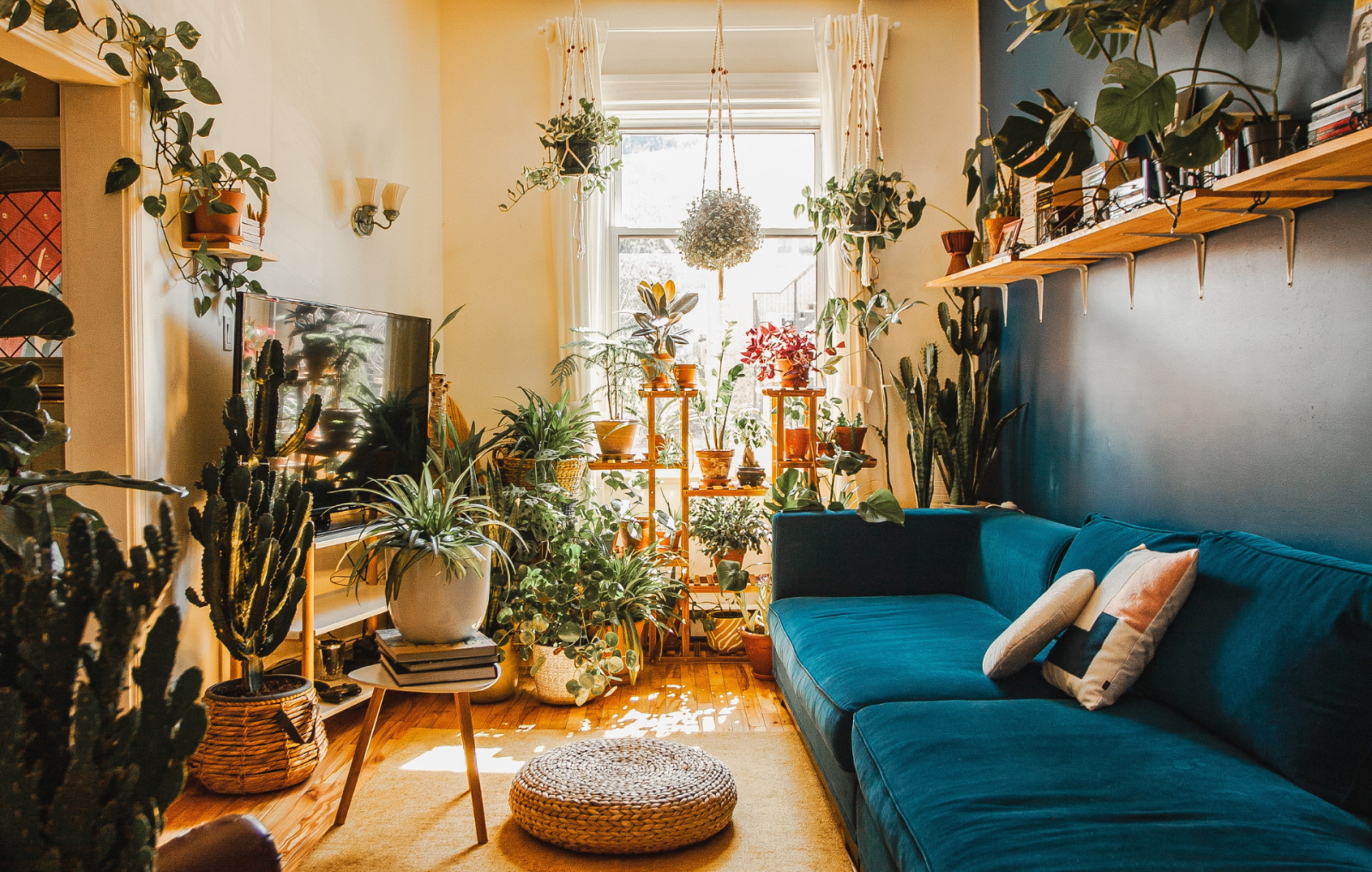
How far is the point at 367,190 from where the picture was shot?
12.1 ft

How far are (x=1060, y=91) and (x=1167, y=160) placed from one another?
1776mm

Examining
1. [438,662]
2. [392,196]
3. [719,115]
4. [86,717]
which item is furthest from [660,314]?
[86,717]

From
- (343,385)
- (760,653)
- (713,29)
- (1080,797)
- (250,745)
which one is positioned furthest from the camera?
(713,29)

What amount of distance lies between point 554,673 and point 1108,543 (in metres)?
2.09

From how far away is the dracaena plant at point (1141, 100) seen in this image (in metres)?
1.81

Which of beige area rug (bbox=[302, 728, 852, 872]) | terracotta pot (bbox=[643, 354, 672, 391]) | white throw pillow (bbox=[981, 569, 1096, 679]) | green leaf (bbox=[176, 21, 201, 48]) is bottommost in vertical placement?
beige area rug (bbox=[302, 728, 852, 872])

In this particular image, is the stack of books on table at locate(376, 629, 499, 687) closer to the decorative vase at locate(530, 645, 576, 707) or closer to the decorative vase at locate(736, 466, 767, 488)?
the decorative vase at locate(530, 645, 576, 707)

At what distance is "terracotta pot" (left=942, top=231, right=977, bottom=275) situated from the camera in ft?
12.5

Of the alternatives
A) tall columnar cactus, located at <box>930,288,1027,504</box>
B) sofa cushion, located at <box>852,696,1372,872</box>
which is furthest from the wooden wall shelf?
sofa cushion, located at <box>852,696,1372,872</box>

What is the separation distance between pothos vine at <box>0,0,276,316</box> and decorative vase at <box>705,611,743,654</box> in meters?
2.38

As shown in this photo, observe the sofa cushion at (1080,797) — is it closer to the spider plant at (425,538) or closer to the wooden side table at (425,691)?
the wooden side table at (425,691)

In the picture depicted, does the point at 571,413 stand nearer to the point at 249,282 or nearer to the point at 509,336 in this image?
the point at 509,336

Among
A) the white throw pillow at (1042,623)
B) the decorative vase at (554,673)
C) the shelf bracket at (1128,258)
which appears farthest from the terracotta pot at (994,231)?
the decorative vase at (554,673)

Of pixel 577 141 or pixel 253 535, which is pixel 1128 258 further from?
pixel 253 535
